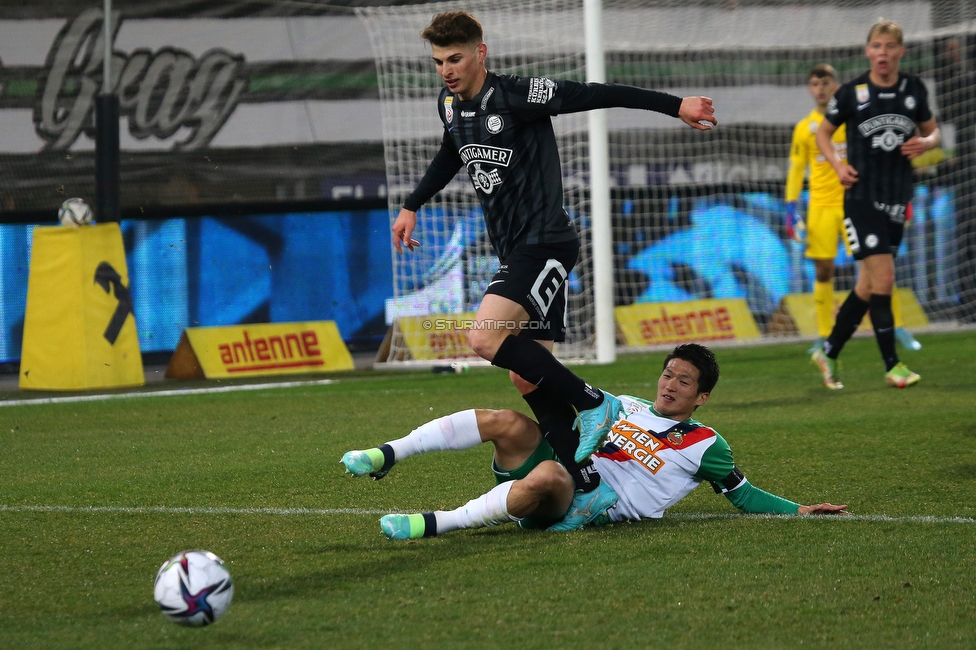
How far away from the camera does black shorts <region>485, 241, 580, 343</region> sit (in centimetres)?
467

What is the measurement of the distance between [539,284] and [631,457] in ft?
2.49

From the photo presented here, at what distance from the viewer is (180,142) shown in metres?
14.7

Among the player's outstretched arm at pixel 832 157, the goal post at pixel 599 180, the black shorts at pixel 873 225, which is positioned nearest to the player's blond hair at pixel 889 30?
the player's outstretched arm at pixel 832 157

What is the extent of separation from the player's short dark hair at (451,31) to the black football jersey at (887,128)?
466cm

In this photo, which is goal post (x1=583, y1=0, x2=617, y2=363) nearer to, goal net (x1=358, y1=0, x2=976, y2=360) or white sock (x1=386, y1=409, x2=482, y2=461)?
goal net (x1=358, y1=0, x2=976, y2=360)

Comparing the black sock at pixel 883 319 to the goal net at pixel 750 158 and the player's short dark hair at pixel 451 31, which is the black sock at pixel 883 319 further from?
the goal net at pixel 750 158

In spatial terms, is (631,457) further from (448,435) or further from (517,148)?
(517,148)

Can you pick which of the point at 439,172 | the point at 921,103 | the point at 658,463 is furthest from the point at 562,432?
the point at 921,103

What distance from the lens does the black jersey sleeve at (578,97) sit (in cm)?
459

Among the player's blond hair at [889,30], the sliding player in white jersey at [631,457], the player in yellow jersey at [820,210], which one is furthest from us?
the player in yellow jersey at [820,210]

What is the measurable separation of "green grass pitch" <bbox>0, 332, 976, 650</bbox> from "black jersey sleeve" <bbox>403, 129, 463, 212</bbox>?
4.29 ft

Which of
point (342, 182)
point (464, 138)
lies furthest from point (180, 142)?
point (464, 138)

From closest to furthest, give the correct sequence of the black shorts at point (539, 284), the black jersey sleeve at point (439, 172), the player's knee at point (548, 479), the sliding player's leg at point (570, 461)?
the player's knee at point (548, 479) < the sliding player's leg at point (570, 461) < the black shorts at point (539, 284) < the black jersey sleeve at point (439, 172)

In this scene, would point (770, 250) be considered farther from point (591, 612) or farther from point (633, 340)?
point (591, 612)
